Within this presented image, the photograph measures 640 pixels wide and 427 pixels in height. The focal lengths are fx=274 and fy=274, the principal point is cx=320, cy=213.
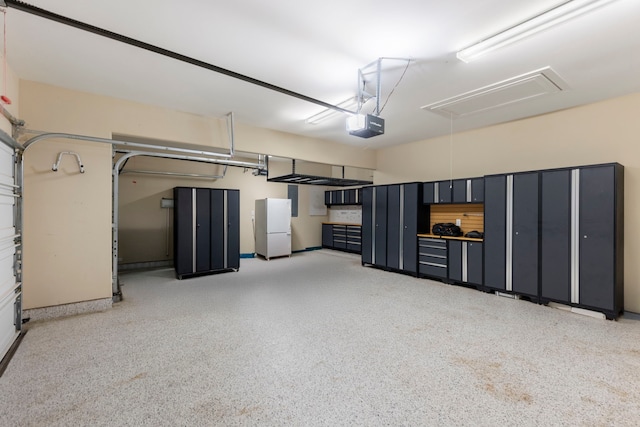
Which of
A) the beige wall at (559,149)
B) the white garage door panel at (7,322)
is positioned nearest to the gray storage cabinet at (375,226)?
the beige wall at (559,149)

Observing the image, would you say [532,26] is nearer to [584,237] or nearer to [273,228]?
[584,237]

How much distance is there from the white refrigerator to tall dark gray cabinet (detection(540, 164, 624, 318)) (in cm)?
554

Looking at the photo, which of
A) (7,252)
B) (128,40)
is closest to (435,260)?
(128,40)

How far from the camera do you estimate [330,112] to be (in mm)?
4176

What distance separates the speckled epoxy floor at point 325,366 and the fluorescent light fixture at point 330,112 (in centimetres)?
282

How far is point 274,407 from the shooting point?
71.5 inches

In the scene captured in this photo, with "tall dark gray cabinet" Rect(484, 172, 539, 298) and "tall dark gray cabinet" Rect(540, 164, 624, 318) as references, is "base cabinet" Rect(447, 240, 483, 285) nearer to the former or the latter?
"tall dark gray cabinet" Rect(484, 172, 539, 298)

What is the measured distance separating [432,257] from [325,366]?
3.60 metres

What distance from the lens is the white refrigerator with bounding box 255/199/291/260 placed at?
7.32 meters

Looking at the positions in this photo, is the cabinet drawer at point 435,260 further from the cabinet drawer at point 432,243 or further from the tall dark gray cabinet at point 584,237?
the tall dark gray cabinet at point 584,237

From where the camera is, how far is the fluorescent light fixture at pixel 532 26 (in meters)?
1.97

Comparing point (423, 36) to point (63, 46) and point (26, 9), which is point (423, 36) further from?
point (63, 46)

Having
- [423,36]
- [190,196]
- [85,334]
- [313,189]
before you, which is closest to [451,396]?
[423,36]

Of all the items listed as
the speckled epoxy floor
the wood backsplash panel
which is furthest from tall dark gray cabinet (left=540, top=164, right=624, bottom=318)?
the wood backsplash panel
